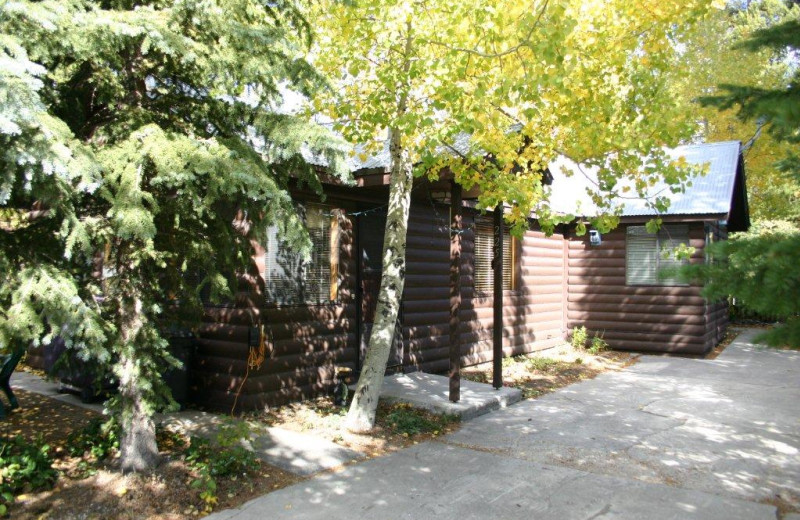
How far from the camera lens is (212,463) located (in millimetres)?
4918

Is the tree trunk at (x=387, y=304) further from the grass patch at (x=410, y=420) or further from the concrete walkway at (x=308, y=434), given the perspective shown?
the concrete walkway at (x=308, y=434)

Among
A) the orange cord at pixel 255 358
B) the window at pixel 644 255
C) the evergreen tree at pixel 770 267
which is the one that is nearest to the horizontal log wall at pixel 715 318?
the window at pixel 644 255

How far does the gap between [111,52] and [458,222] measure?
4.81 m

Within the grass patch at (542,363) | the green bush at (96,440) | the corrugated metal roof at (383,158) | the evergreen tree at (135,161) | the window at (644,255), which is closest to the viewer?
the evergreen tree at (135,161)

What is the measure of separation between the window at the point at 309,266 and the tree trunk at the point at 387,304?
3.93 feet

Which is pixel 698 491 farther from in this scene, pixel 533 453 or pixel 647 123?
pixel 647 123

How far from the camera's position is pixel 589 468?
5613 mm

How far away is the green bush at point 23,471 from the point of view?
4387mm

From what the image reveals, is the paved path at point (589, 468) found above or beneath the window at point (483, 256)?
beneath

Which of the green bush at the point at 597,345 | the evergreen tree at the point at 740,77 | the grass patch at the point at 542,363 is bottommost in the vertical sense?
the grass patch at the point at 542,363

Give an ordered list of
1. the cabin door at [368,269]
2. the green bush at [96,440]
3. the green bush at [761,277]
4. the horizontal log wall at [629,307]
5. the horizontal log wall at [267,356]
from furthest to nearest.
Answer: the horizontal log wall at [629,307] → the cabin door at [368,269] → the horizontal log wall at [267,356] → the green bush at [96,440] → the green bush at [761,277]

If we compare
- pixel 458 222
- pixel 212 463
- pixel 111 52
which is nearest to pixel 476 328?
pixel 458 222

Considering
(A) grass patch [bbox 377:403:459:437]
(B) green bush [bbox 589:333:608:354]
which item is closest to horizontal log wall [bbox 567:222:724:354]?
(B) green bush [bbox 589:333:608:354]

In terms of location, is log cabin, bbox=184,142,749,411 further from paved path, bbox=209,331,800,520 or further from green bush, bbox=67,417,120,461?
green bush, bbox=67,417,120,461
